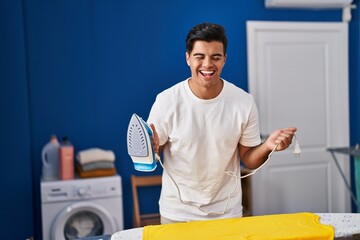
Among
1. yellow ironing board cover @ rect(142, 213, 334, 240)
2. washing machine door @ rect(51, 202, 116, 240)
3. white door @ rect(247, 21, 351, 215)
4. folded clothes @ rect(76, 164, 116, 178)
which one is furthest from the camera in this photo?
white door @ rect(247, 21, 351, 215)

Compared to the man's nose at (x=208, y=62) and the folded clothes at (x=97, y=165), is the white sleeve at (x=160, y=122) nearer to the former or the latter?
the man's nose at (x=208, y=62)

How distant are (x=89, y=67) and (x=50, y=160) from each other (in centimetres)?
77

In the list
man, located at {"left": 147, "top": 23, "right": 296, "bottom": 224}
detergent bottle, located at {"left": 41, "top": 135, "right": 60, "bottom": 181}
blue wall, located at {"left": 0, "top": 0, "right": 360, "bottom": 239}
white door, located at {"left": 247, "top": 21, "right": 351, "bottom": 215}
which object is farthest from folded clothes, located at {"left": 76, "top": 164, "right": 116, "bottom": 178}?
man, located at {"left": 147, "top": 23, "right": 296, "bottom": 224}

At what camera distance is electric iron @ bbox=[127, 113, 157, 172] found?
145 cm

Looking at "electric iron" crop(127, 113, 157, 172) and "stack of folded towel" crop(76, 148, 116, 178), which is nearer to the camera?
"electric iron" crop(127, 113, 157, 172)

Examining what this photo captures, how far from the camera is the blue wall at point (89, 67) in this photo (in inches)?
122

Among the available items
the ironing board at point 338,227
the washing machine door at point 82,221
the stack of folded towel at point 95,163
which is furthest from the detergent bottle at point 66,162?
the ironing board at point 338,227

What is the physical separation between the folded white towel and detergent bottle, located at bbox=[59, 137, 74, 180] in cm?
7

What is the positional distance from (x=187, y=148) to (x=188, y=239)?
0.39 meters

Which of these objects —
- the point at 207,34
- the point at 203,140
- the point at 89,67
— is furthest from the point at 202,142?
the point at 89,67

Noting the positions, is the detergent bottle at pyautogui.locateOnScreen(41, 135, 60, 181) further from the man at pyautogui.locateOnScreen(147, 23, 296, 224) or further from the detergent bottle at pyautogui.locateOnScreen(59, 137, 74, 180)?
the man at pyautogui.locateOnScreen(147, 23, 296, 224)

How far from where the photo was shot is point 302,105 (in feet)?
12.4

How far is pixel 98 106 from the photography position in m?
3.39

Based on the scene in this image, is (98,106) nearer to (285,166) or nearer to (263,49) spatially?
(263,49)
